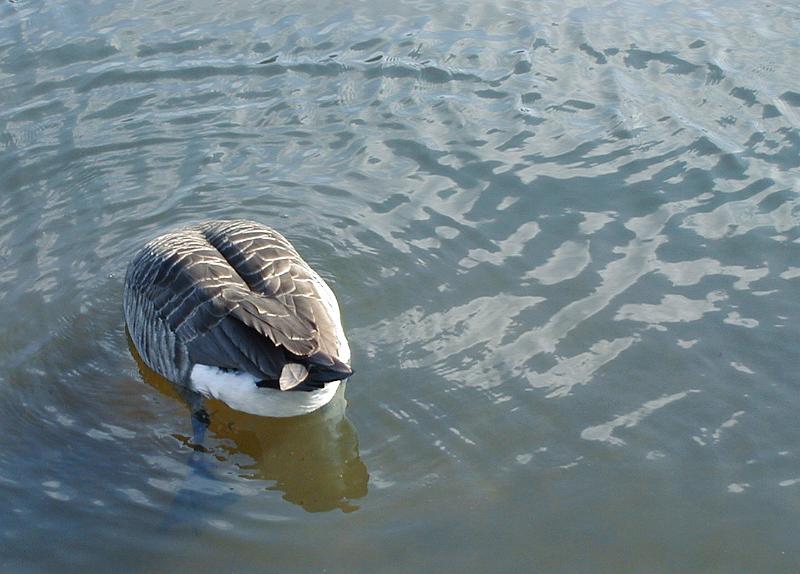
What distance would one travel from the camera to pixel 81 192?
30.9 feet

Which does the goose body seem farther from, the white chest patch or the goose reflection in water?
the goose reflection in water

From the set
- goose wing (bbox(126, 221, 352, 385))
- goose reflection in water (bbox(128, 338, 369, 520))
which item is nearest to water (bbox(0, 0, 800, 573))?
goose reflection in water (bbox(128, 338, 369, 520))

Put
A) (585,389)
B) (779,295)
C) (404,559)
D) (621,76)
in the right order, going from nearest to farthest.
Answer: (404,559) < (585,389) < (779,295) < (621,76)

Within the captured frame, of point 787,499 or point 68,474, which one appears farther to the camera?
point 68,474

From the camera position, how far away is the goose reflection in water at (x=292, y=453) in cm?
634

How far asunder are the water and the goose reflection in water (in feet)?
0.08

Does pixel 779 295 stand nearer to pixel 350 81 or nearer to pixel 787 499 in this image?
pixel 787 499

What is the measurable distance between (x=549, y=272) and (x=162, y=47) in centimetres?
600

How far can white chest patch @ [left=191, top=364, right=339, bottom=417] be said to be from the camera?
6512 millimetres

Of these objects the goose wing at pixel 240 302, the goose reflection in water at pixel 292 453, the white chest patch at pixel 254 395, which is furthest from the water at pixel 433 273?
the goose wing at pixel 240 302

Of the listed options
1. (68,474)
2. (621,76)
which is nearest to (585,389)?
(68,474)

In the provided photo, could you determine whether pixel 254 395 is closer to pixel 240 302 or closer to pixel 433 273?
pixel 240 302

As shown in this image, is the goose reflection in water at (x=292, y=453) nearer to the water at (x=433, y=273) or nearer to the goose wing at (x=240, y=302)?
the water at (x=433, y=273)

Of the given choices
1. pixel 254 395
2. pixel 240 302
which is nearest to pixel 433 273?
pixel 240 302
